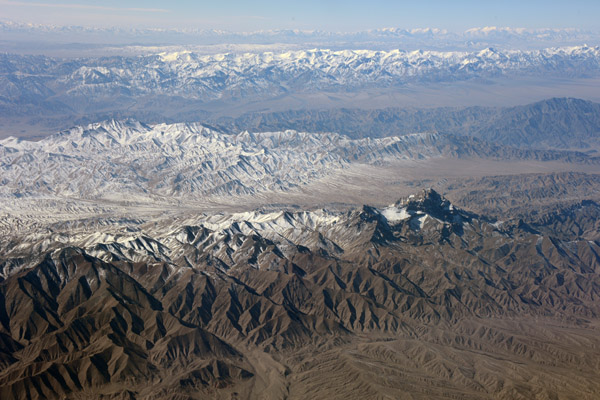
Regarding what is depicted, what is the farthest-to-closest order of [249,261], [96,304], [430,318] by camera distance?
[249,261] → [430,318] → [96,304]

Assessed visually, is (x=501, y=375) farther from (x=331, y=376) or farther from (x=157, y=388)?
(x=157, y=388)

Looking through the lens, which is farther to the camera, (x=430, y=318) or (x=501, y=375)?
(x=430, y=318)

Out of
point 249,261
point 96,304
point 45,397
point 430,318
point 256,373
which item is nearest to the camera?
point 45,397

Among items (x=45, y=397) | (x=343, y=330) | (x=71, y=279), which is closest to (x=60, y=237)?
(x=71, y=279)

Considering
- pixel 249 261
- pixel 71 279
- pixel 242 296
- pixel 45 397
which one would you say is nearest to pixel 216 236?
pixel 249 261

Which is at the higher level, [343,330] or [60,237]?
[60,237]

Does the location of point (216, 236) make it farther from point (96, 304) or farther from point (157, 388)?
point (157, 388)
